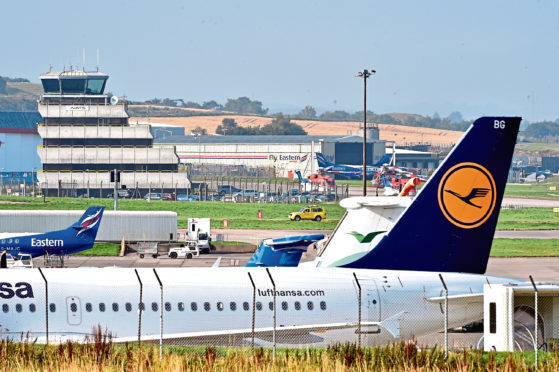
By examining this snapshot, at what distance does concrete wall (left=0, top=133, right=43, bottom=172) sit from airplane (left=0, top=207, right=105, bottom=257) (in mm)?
116850

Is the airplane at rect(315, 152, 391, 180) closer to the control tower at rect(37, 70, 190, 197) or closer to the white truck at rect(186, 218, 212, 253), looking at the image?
the control tower at rect(37, 70, 190, 197)

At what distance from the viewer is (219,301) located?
24.1 metres

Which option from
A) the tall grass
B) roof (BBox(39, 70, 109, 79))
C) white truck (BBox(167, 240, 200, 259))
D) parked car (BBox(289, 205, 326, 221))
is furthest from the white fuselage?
roof (BBox(39, 70, 109, 79))

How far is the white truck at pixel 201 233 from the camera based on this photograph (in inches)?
2547

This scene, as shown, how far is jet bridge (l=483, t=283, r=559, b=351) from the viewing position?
72.3 ft

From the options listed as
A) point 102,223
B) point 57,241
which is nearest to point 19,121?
point 102,223

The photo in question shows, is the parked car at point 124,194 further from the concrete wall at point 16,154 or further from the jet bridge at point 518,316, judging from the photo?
the jet bridge at point 518,316

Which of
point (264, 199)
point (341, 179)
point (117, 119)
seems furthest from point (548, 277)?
point (341, 179)

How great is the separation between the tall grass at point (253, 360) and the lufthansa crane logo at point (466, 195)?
6898 millimetres

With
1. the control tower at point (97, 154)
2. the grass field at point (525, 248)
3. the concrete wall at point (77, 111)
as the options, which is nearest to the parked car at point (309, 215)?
the grass field at point (525, 248)

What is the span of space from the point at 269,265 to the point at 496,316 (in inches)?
392

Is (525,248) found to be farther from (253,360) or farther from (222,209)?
(253,360)

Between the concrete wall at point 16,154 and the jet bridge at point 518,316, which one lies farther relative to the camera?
the concrete wall at point 16,154

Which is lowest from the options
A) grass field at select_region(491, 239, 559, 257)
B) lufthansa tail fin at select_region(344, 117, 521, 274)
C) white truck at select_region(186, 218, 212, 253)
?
grass field at select_region(491, 239, 559, 257)
